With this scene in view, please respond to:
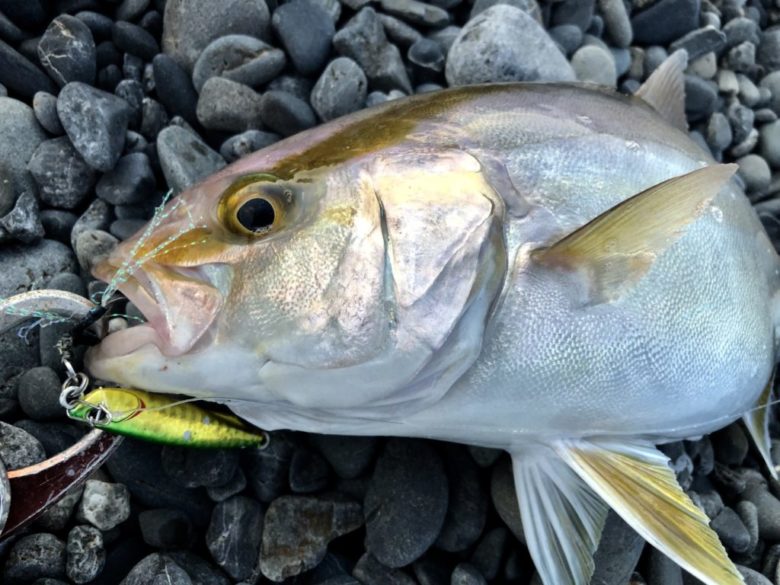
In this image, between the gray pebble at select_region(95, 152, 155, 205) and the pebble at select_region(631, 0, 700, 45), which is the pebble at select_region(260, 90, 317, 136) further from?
the pebble at select_region(631, 0, 700, 45)

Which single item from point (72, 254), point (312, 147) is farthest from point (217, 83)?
point (312, 147)

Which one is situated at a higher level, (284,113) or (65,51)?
(65,51)

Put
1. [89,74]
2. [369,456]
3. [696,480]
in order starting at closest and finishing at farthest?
[369,456]
[89,74]
[696,480]

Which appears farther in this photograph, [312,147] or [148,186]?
[148,186]

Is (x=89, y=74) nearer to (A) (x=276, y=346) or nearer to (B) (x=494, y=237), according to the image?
(A) (x=276, y=346)

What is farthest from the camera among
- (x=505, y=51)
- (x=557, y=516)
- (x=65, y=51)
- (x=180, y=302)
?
(x=505, y=51)

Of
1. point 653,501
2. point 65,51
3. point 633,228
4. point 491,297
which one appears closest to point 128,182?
point 65,51

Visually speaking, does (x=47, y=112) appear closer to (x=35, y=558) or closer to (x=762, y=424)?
(x=35, y=558)
